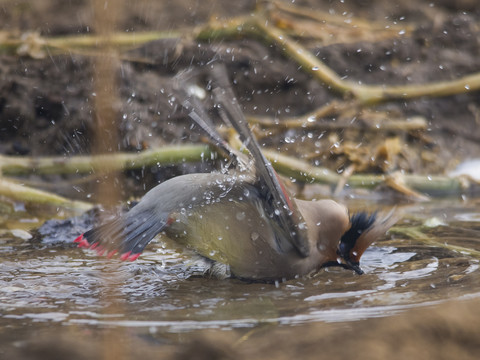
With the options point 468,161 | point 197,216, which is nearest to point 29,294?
point 197,216

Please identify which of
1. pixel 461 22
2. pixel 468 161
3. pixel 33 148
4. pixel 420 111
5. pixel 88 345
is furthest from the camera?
pixel 461 22

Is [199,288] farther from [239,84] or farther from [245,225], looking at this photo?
[239,84]

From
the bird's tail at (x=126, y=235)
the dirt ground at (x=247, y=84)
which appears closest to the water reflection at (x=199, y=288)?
the bird's tail at (x=126, y=235)

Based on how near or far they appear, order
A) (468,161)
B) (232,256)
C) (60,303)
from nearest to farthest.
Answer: (60,303)
(232,256)
(468,161)

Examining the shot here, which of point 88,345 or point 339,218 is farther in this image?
point 339,218

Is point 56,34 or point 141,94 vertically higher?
point 56,34

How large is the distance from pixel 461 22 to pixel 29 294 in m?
5.93

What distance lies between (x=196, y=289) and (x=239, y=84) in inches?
145

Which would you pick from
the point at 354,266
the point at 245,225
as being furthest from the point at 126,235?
the point at 354,266

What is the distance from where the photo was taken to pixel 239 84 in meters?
6.85

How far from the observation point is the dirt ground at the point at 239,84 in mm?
6211

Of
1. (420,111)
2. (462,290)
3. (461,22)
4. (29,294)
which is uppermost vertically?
(461,22)

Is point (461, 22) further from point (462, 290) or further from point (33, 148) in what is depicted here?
point (462, 290)

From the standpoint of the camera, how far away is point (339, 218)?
12.3ft
